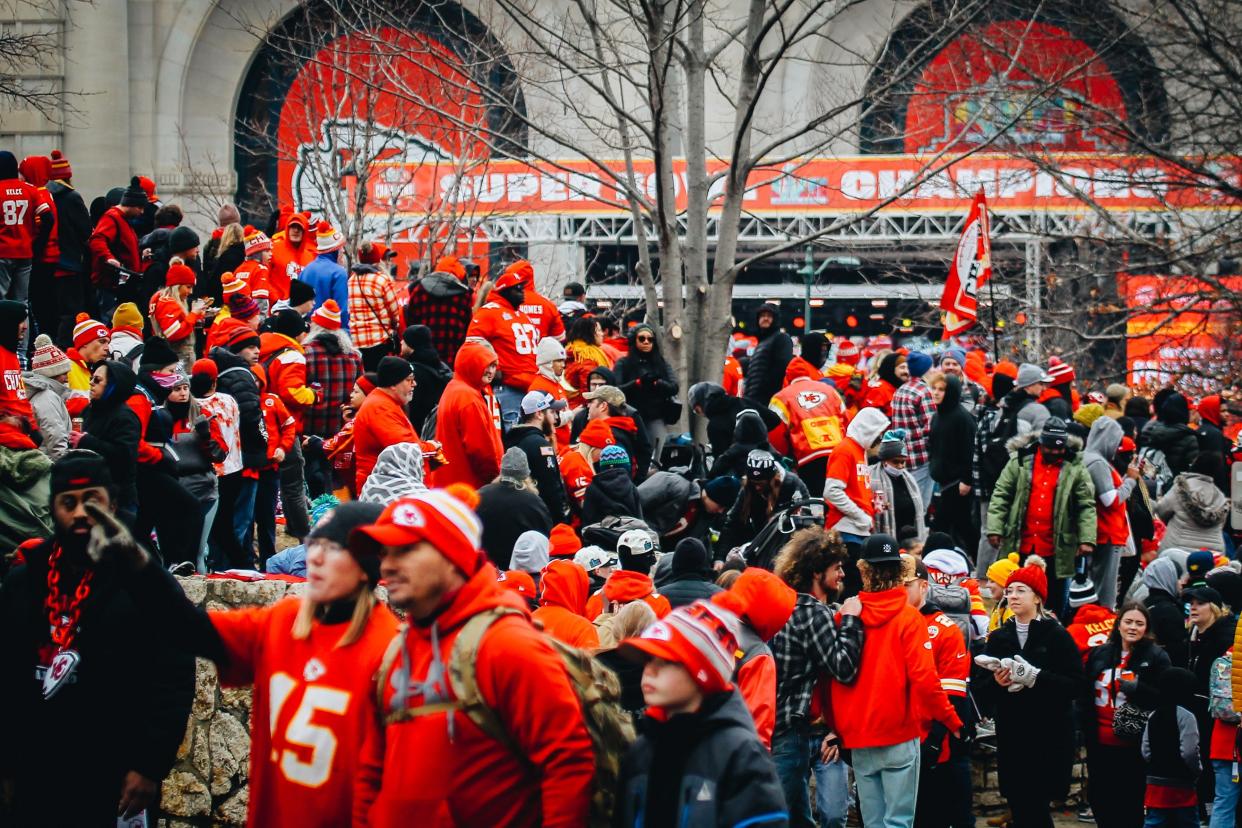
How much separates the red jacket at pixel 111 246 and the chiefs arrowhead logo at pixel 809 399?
650 cm

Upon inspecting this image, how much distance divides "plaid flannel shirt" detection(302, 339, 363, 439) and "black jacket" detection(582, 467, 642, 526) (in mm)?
3214

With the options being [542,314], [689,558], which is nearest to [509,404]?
[542,314]

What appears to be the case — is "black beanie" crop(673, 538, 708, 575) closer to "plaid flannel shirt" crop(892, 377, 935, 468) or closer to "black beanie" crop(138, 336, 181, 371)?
"black beanie" crop(138, 336, 181, 371)

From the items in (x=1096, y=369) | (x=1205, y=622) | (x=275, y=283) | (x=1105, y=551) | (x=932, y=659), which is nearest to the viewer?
(x=932, y=659)

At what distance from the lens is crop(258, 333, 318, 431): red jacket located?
1185cm

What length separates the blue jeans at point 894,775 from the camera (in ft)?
26.3

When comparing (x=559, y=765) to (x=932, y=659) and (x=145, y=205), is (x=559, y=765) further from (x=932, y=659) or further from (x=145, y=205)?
(x=145, y=205)

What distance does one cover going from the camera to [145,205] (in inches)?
627

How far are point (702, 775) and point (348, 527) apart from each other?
1.28m

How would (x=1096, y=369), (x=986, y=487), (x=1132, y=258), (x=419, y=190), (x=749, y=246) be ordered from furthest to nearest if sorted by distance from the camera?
(x=749, y=246) → (x=1096, y=369) → (x=419, y=190) → (x=1132, y=258) → (x=986, y=487)

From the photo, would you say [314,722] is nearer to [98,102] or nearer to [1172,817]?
[1172,817]

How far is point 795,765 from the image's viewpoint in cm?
817

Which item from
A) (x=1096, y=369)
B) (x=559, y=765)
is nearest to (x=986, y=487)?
(x=559, y=765)

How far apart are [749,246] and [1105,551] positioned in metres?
20.4
